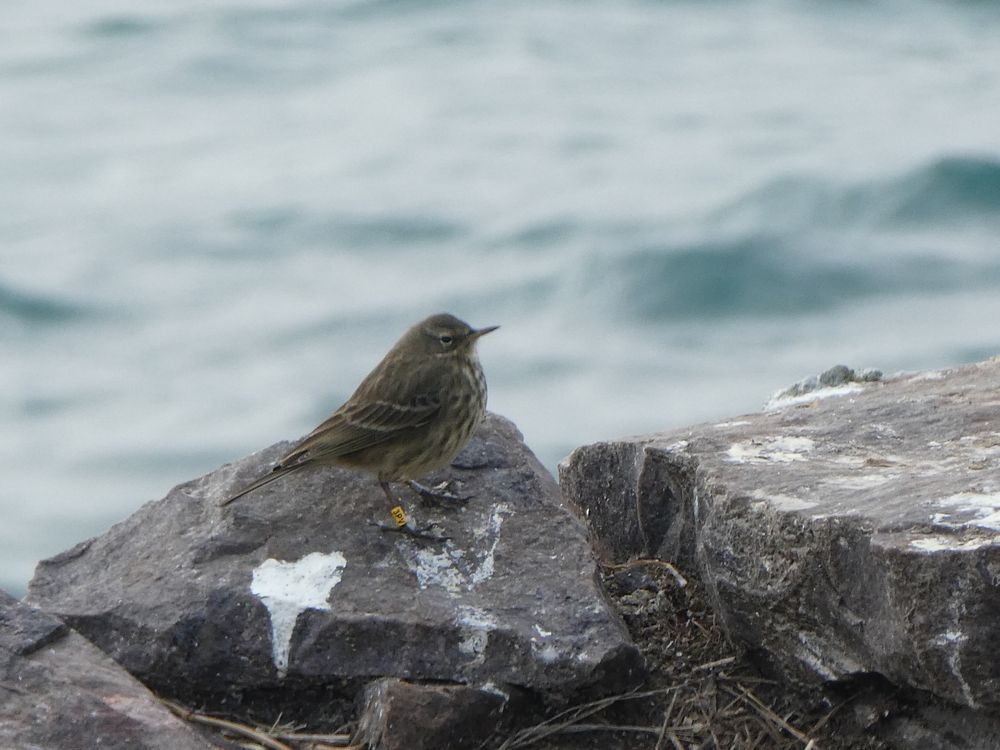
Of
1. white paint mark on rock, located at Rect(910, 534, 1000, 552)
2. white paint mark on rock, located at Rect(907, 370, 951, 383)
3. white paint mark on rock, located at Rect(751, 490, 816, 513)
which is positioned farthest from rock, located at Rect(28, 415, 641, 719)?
white paint mark on rock, located at Rect(907, 370, 951, 383)

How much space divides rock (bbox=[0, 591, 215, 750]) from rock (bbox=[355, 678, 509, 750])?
0.52m

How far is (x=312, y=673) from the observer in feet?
17.2

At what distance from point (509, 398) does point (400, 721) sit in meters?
12.7

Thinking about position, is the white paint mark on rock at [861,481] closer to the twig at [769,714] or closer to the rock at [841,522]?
the rock at [841,522]

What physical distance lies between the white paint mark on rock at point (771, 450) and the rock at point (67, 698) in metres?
2.09

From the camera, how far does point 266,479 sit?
6.00m

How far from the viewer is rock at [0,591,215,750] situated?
4652 millimetres

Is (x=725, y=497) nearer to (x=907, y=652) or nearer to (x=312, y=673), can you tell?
(x=907, y=652)

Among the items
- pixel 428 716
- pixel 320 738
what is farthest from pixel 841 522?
pixel 320 738

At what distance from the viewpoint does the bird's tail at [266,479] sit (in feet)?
19.6

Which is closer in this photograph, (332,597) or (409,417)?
(332,597)

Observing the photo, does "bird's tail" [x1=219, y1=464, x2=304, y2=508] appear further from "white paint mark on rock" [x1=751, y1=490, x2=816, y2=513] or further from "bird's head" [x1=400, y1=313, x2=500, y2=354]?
"white paint mark on rock" [x1=751, y1=490, x2=816, y2=513]

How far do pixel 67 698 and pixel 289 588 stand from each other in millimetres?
897

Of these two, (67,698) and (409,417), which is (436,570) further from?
(67,698)
